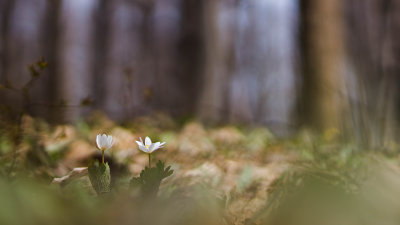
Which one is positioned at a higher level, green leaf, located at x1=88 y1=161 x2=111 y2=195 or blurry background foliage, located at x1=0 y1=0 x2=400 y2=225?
green leaf, located at x1=88 y1=161 x2=111 y2=195

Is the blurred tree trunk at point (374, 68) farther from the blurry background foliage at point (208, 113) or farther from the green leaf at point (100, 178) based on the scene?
the green leaf at point (100, 178)

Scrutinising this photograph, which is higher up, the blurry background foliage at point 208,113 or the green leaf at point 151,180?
the green leaf at point 151,180

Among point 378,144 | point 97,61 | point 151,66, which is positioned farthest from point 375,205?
point 97,61

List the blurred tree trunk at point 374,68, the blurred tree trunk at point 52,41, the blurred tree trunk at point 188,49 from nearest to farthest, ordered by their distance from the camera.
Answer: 1. the blurred tree trunk at point 374,68
2. the blurred tree trunk at point 188,49
3. the blurred tree trunk at point 52,41

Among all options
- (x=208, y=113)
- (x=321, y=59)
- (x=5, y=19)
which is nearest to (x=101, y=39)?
(x=5, y=19)

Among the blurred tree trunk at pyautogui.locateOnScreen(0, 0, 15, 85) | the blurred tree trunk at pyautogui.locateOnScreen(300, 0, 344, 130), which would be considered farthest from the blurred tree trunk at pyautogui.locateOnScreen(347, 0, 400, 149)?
the blurred tree trunk at pyautogui.locateOnScreen(0, 0, 15, 85)

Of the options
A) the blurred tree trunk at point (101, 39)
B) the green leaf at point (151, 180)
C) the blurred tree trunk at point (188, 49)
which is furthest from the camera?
the blurred tree trunk at point (101, 39)

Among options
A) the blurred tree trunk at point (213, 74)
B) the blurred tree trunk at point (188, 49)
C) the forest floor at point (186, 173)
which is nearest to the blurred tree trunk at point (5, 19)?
the blurred tree trunk at point (188, 49)

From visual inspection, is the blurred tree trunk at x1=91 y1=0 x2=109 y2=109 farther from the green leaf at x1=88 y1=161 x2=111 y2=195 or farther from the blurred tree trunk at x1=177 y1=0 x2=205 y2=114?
the green leaf at x1=88 y1=161 x2=111 y2=195

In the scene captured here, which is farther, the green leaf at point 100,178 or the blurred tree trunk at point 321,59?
the blurred tree trunk at point 321,59
